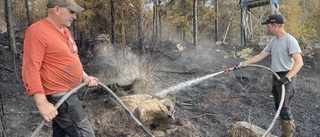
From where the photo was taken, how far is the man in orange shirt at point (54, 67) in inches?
96.7

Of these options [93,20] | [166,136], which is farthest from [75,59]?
[93,20]

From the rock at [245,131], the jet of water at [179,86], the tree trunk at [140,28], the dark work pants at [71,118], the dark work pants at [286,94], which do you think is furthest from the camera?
the tree trunk at [140,28]

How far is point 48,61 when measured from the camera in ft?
8.52

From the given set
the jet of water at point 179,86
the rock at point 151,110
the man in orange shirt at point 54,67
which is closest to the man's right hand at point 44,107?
the man in orange shirt at point 54,67

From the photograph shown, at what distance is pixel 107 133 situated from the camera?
4422mm

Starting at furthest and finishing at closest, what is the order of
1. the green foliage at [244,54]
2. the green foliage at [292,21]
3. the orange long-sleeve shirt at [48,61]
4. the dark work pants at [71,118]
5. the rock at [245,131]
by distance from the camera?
the green foliage at [292,21] → the green foliage at [244,54] → the rock at [245,131] → the dark work pants at [71,118] → the orange long-sleeve shirt at [48,61]

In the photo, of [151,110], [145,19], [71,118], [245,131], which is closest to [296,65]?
[245,131]

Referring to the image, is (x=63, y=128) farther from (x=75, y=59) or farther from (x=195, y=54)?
(x=195, y=54)

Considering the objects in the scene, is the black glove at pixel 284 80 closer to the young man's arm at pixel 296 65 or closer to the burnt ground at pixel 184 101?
the young man's arm at pixel 296 65

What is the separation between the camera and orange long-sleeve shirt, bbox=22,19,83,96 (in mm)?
2443

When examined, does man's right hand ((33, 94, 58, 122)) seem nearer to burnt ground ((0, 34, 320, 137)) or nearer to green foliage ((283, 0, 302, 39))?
burnt ground ((0, 34, 320, 137))

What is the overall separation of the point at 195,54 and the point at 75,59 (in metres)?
11.5

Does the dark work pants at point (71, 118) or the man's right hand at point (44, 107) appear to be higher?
the man's right hand at point (44, 107)

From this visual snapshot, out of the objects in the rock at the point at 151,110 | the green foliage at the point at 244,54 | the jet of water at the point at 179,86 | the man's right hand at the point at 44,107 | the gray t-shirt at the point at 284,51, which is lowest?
the jet of water at the point at 179,86
